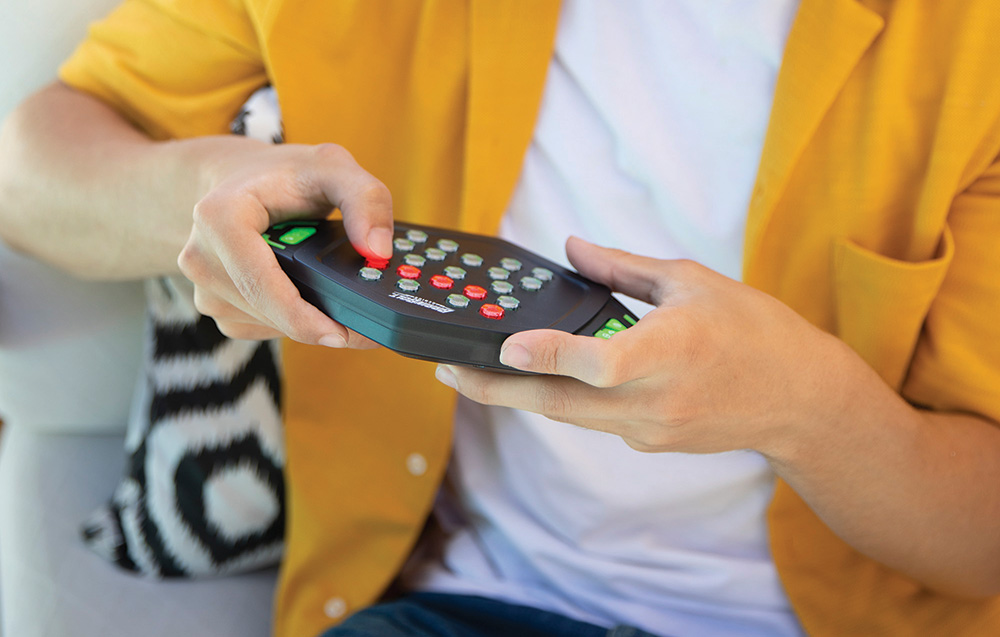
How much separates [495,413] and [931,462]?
323mm

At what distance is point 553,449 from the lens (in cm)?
64

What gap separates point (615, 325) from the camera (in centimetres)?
46

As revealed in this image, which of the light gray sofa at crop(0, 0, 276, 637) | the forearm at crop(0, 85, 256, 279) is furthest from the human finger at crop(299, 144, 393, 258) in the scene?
the light gray sofa at crop(0, 0, 276, 637)

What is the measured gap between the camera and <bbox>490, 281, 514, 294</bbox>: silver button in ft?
1.57

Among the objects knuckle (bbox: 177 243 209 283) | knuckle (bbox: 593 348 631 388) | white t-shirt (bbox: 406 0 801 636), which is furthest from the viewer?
white t-shirt (bbox: 406 0 801 636)

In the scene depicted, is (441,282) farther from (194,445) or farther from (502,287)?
(194,445)

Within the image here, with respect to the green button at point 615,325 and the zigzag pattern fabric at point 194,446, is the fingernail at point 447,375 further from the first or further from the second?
the zigzag pattern fabric at point 194,446

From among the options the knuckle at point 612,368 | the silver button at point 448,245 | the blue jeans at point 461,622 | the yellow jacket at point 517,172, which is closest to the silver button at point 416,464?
the yellow jacket at point 517,172

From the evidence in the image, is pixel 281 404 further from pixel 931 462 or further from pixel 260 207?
pixel 931 462

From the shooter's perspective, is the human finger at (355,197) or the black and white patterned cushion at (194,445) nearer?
the human finger at (355,197)

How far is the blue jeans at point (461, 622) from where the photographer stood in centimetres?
64

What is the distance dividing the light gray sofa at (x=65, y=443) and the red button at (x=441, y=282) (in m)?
0.43

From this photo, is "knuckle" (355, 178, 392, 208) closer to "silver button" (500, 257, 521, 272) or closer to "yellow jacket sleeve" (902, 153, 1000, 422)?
"silver button" (500, 257, 521, 272)

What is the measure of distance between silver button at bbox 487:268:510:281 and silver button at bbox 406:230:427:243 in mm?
52
